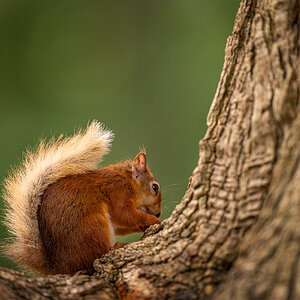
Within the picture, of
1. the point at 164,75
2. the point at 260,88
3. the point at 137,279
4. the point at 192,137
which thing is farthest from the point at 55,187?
the point at 164,75

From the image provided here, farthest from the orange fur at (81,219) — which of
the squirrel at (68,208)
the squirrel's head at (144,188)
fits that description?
the squirrel's head at (144,188)

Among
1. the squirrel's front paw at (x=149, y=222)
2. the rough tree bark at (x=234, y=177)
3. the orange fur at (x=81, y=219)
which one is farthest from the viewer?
the squirrel's front paw at (x=149, y=222)

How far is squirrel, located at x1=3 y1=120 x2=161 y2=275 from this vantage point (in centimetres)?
178

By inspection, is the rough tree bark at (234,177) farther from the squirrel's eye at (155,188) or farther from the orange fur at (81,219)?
the squirrel's eye at (155,188)

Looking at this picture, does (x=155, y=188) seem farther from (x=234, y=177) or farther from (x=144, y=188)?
(x=234, y=177)

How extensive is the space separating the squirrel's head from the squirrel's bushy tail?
275mm

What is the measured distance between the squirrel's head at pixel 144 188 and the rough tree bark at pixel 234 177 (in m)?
0.99

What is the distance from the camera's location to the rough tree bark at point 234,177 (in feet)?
3.91

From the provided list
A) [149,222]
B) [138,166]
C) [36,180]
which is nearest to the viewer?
[36,180]

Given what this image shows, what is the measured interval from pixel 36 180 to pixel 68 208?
235 mm

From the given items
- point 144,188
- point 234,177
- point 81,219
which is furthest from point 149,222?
point 234,177

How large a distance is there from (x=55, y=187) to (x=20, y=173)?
0.22 m

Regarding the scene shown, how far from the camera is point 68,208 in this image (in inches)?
71.7

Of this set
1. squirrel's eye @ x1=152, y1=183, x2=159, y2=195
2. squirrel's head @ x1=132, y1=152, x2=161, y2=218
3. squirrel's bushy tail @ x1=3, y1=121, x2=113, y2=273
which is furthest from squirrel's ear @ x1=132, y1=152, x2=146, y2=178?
squirrel's bushy tail @ x1=3, y1=121, x2=113, y2=273
